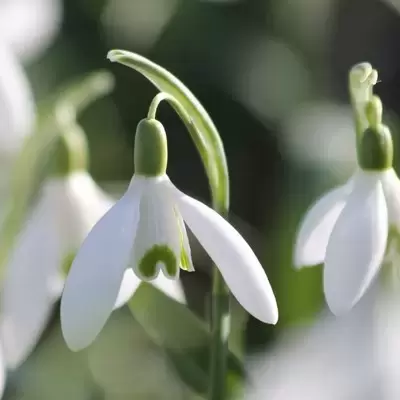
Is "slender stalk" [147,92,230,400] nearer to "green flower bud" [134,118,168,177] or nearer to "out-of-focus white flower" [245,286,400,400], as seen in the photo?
"green flower bud" [134,118,168,177]

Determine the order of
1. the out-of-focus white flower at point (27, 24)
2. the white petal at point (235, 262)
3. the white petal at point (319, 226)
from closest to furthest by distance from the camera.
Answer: the white petal at point (235, 262) → the white petal at point (319, 226) → the out-of-focus white flower at point (27, 24)

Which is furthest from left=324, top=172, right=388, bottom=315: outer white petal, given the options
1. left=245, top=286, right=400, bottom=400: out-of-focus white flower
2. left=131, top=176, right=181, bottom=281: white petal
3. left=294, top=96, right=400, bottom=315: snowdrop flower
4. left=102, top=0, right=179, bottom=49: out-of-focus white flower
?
left=102, top=0, right=179, bottom=49: out-of-focus white flower

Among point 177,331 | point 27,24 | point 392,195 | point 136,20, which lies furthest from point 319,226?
point 136,20

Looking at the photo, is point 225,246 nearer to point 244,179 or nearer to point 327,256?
point 327,256

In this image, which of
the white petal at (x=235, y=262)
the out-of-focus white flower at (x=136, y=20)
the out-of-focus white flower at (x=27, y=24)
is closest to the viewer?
A: the white petal at (x=235, y=262)

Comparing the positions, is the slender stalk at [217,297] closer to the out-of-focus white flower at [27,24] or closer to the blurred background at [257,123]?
the blurred background at [257,123]

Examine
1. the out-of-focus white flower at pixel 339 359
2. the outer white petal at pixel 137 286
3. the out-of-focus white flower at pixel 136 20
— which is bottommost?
the out-of-focus white flower at pixel 339 359

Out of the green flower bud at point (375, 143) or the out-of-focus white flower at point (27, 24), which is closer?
the green flower bud at point (375, 143)

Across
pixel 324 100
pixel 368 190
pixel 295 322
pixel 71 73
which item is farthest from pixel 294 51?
pixel 368 190

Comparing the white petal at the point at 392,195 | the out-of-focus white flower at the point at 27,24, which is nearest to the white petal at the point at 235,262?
the white petal at the point at 392,195
